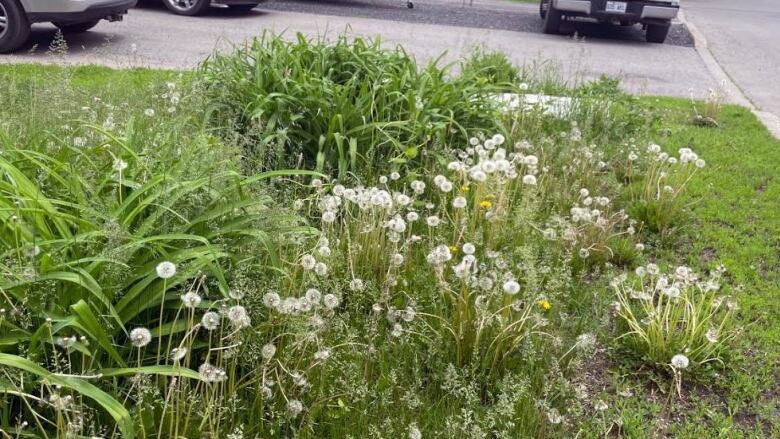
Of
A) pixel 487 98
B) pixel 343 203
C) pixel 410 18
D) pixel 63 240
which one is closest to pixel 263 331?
pixel 63 240

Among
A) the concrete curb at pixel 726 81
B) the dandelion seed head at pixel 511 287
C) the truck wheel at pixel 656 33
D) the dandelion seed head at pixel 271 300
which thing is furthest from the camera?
the truck wheel at pixel 656 33

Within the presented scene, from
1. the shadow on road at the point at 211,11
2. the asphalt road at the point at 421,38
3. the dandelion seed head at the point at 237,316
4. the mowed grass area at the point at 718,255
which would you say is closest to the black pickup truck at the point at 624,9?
the asphalt road at the point at 421,38

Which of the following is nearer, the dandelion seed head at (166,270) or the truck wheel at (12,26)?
the dandelion seed head at (166,270)

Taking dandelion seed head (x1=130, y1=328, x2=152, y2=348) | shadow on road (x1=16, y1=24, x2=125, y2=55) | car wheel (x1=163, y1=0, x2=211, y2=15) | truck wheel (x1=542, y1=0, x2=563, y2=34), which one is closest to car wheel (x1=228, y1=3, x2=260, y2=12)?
car wheel (x1=163, y1=0, x2=211, y2=15)

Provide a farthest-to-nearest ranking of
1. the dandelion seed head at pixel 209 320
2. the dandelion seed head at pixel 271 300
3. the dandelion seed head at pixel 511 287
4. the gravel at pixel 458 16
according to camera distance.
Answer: the gravel at pixel 458 16
the dandelion seed head at pixel 511 287
the dandelion seed head at pixel 271 300
the dandelion seed head at pixel 209 320

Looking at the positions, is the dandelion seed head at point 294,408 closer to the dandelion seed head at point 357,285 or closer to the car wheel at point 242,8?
the dandelion seed head at point 357,285

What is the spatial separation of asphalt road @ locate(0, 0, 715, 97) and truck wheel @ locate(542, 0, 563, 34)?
0.85 feet

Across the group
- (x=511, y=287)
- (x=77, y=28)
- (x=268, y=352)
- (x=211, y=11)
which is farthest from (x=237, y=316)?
(x=211, y=11)

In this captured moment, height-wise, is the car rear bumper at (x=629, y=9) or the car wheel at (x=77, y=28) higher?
the car rear bumper at (x=629, y=9)

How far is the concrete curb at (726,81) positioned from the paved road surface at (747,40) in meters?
0.10

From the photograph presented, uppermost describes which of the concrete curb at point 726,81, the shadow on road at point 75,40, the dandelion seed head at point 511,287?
the dandelion seed head at point 511,287

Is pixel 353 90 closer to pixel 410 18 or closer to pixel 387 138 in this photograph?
pixel 387 138

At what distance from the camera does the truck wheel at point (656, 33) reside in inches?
593

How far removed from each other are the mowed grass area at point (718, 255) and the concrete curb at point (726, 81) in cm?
33
